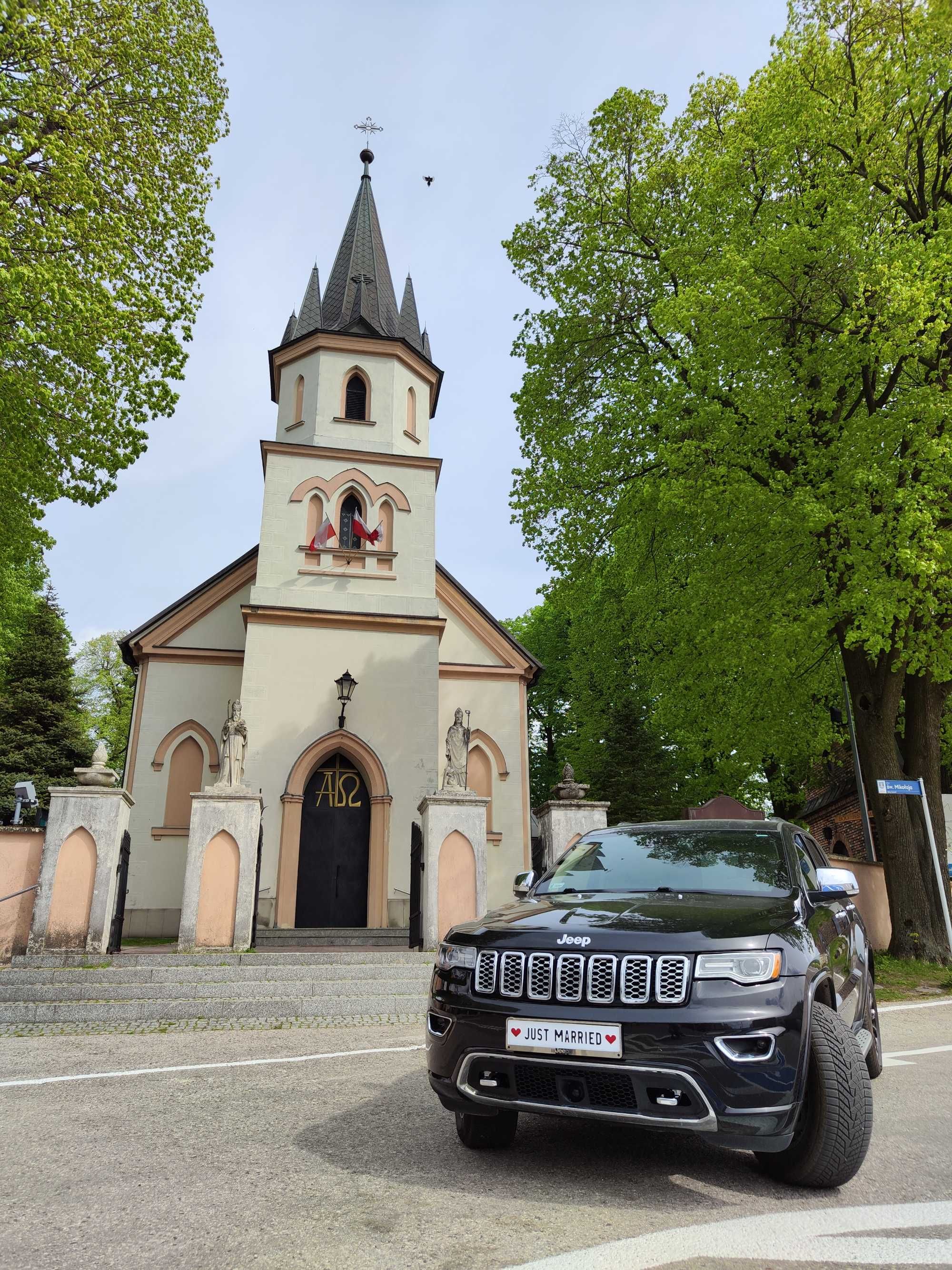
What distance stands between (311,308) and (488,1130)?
22.4 m

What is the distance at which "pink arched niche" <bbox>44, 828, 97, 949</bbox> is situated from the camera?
10953mm

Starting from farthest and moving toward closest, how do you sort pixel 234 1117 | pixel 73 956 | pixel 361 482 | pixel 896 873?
pixel 361 482, pixel 896 873, pixel 73 956, pixel 234 1117

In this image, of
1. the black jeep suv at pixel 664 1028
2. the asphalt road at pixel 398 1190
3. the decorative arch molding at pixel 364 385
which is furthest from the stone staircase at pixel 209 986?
the decorative arch molding at pixel 364 385

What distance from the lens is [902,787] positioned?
13023 mm

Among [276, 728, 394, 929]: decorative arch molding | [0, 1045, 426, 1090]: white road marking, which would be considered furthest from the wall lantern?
[0, 1045, 426, 1090]: white road marking

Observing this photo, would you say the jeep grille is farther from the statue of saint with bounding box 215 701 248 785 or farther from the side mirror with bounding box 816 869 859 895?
the statue of saint with bounding box 215 701 248 785

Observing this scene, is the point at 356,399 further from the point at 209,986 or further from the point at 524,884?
the point at 524,884

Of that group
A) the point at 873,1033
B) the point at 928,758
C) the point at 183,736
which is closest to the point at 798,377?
the point at 928,758

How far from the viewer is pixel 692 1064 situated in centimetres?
322

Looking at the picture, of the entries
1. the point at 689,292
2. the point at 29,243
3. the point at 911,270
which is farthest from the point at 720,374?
the point at 29,243

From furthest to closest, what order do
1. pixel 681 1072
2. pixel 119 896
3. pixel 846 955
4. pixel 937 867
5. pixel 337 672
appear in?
1. pixel 337 672
2. pixel 937 867
3. pixel 119 896
4. pixel 846 955
5. pixel 681 1072

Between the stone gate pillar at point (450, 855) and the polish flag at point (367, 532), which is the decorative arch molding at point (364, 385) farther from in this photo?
the stone gate pillar at point (450, 855)

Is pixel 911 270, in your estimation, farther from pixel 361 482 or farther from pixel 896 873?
pixel 361 482

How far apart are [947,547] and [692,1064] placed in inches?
403
